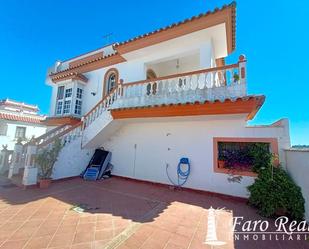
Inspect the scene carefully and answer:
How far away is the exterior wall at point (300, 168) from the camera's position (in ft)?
14.0

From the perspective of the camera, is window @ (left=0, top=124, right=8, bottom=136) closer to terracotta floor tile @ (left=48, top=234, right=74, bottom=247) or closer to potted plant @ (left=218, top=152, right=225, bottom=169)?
terracotta floor tile @ (left=48, top=234, right=74, bottom=247)

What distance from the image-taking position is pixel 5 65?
15141 mm

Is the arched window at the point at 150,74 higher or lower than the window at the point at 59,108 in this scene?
higher

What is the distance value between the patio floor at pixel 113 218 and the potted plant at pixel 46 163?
483mm

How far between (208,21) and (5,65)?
18312 mm

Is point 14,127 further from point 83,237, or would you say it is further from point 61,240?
point 83,237

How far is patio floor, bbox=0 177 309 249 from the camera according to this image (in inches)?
130

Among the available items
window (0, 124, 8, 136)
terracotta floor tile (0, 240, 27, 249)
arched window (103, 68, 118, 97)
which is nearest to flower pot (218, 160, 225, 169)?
terracotta floor tile (0, 240, 27, 249)

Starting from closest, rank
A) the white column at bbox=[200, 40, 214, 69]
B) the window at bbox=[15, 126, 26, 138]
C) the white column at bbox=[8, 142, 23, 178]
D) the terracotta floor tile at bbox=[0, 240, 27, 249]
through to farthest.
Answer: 1. the terracotta floor tile at bbox=[0, 240, 27, 249]
2. the white column at bbox=[200, 40, 214, 69]
3. the white column at bbox=[8, 142, 23, 178]
4. the window at bbox=[15, 126, 26, 138]

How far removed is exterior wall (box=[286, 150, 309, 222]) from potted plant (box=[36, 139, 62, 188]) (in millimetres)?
8856

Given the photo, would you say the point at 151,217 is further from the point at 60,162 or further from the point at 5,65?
the point at 5,65

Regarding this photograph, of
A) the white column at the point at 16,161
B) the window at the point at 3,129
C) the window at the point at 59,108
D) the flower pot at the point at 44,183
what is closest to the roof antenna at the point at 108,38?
the window at the point at 59,108

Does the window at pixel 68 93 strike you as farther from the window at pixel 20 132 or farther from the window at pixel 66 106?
the window at pixel 20 132

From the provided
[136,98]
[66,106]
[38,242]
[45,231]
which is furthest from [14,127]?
[38,242]
